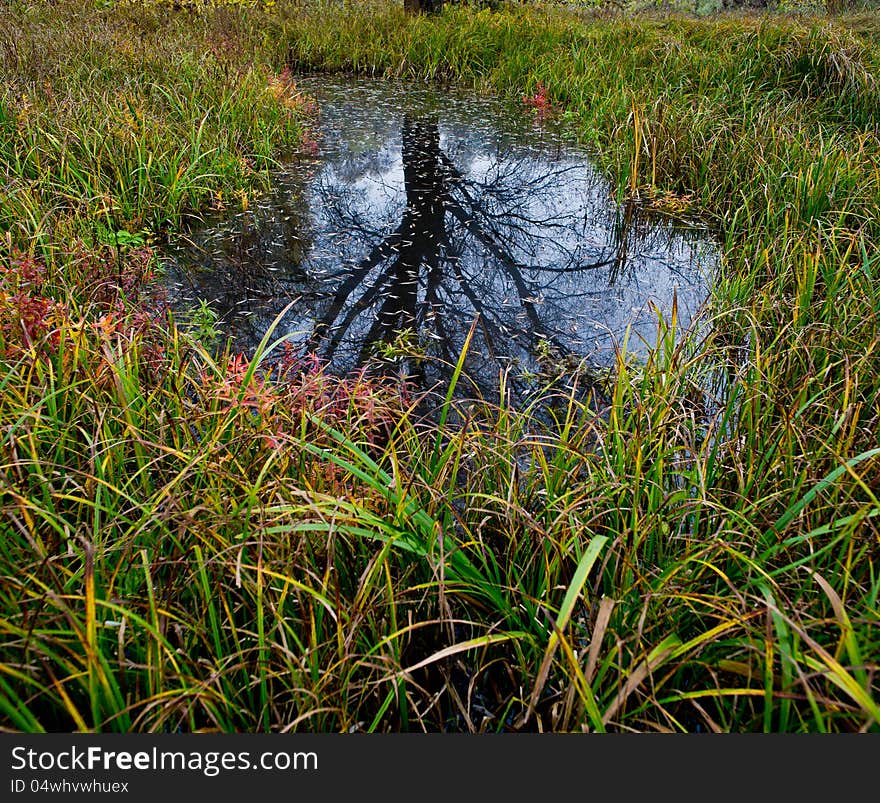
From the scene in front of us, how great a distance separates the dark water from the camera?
10.1 feet

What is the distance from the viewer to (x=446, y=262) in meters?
3.87

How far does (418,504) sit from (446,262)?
2.56 metres

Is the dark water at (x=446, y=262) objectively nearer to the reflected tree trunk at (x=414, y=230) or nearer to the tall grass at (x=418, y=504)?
the reflected tree trunk at (x=414, y=230)

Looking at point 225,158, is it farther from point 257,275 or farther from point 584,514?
point 584,514

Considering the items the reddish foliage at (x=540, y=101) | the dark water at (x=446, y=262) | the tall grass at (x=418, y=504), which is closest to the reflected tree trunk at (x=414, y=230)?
the dark water at (x=446, y=262)

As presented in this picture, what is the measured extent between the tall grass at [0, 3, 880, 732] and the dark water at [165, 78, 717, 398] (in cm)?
30

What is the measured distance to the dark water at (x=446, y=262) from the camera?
3070 mm

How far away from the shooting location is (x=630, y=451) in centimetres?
177

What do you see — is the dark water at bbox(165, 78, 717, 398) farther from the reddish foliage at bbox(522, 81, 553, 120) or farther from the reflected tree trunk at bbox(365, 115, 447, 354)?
the reddish foliage at bbox(522, 81, 553, 120)

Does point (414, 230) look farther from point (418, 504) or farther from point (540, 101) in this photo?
point (540, 101)

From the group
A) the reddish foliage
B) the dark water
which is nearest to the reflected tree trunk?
the dark water

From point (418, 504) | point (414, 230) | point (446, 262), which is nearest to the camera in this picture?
point (418, 504)

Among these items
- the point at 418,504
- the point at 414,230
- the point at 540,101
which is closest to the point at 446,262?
the point at 414,230

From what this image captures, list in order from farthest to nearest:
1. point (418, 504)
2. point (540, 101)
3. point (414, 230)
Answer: point (540, 101)
point (414, 230)
point (418, 504)
